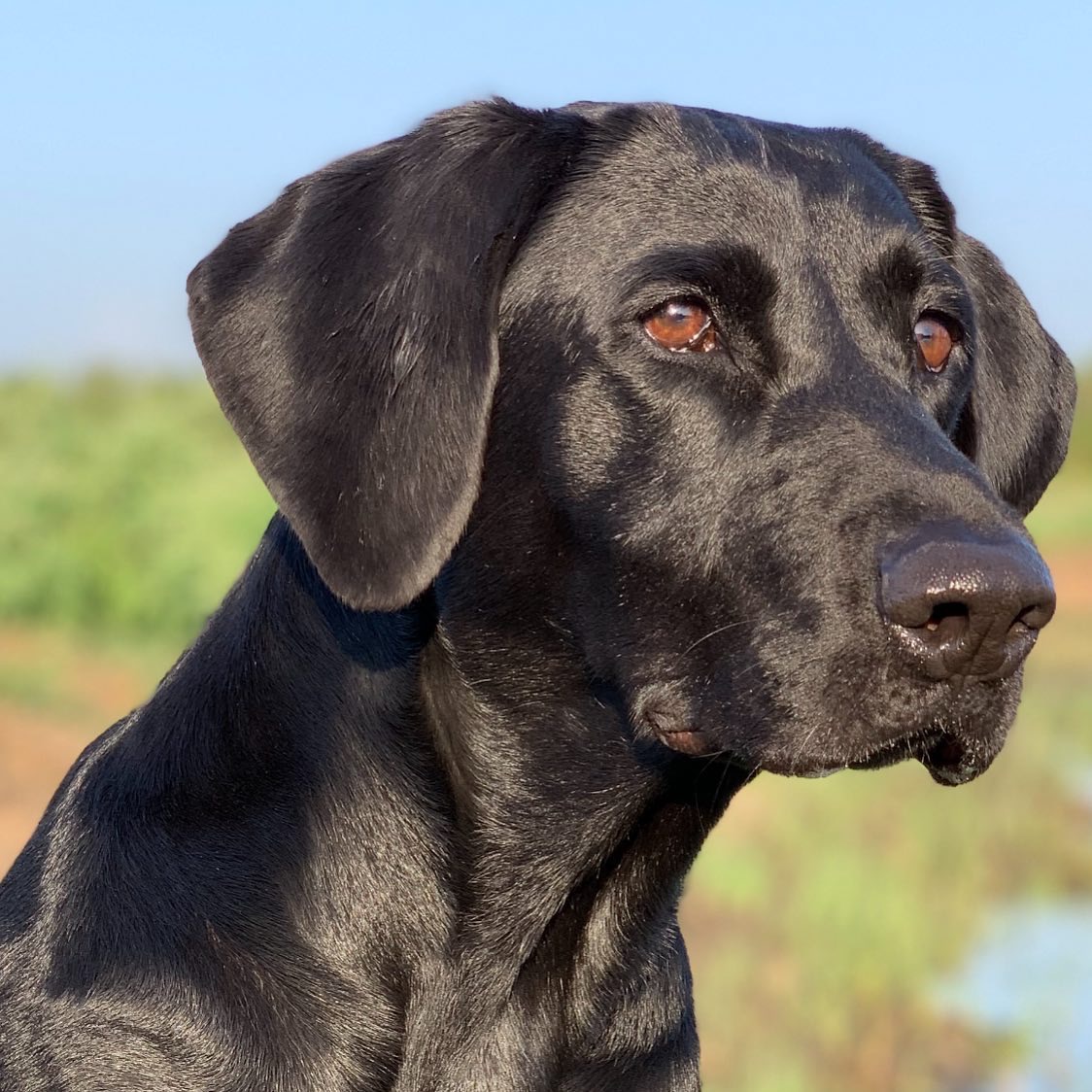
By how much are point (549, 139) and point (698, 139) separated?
0.29 m

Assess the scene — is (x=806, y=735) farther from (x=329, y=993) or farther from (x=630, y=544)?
(x=329, y=993)

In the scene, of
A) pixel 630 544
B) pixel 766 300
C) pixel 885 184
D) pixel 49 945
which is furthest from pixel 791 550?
pixel 49 945

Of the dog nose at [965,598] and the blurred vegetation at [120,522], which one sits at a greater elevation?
the dog nose at [965,598]

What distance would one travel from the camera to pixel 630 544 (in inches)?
117

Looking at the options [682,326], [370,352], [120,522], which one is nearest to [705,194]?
[682,326]

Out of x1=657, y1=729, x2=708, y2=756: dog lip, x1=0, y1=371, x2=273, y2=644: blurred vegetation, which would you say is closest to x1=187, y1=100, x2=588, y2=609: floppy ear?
x1=657, y1=729, x2=708, y2=756: dog lip

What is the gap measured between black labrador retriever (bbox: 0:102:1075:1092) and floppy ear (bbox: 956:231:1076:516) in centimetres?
42

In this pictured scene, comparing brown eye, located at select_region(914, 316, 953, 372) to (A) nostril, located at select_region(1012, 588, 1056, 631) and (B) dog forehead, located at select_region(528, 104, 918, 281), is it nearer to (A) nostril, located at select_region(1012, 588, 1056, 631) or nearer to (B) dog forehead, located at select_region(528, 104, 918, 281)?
(B) dog forehead, located at select_region(528, 104, 918, 281)

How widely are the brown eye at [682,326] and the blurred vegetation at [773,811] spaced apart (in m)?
6.38

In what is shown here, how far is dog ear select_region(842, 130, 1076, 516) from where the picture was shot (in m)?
3.67

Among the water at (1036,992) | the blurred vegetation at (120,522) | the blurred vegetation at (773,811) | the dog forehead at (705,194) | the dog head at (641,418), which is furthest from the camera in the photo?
the blurred vegetation at (120,522)

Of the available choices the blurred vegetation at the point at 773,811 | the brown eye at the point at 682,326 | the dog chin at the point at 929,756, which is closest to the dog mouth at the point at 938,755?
the dog chin at the point at 929,756

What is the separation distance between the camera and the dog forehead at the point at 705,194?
3088mm

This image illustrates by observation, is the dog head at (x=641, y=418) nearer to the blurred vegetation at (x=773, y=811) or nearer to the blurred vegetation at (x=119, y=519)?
the blurred vegetation at (x=773, y=811)
